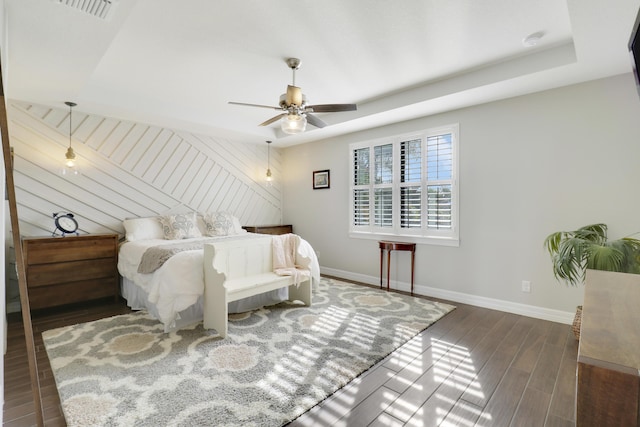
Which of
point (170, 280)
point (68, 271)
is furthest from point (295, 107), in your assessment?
point (68, 271)

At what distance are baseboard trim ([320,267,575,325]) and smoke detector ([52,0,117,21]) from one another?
407cm

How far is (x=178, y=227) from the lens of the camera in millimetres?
4023

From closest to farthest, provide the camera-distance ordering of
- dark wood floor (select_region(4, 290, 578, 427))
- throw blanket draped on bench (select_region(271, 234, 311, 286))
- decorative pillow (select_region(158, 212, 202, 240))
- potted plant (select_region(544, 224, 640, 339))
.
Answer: dark wood floor (select_region(4, 290, 578, 427))
potted plant (select_region(544, 224, 640, 339))
throw blanket draped on bench (select_region(271, 234, 311, 286))
decorative pillow (select_region(158, 212, 202, 240))

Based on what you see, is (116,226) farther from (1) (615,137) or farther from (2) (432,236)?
(1) (615,137)

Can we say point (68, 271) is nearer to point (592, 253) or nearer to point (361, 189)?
point (361, 189)

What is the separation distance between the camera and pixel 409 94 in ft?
11.3

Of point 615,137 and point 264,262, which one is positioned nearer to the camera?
point 615,137

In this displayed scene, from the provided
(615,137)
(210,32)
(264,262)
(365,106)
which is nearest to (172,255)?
(264,262)

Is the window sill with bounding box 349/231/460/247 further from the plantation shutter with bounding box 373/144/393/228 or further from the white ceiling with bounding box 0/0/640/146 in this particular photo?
the white ceiling with bounding box 0/0/640/146

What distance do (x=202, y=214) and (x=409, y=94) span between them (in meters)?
3.39

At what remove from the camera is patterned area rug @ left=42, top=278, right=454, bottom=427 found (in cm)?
171

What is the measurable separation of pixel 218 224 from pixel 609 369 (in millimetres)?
4397

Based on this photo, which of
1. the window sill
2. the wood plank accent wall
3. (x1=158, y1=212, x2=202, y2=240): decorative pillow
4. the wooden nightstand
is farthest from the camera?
the wooden nightstand

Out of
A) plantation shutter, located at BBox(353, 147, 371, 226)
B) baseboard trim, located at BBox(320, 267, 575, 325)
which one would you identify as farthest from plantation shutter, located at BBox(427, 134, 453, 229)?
plantation shutter, located at BBox(353, 147, 371, 226)
